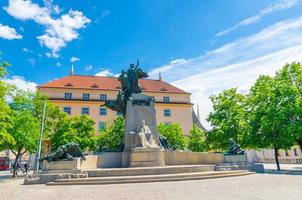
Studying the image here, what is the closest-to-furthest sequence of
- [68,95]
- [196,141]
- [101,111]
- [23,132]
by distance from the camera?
[23,132]
[196,141]
[68,95]
[101,111]

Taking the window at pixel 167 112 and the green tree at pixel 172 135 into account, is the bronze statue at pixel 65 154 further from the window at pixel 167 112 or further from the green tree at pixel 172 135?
the window at pixel 167 112

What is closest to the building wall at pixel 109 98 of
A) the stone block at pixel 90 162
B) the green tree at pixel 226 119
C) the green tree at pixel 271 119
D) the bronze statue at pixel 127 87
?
the green tree at pixel 226 119

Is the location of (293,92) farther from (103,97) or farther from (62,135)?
(103,97)

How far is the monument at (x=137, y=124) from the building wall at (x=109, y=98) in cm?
3217

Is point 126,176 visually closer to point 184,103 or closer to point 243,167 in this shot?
point 243,167

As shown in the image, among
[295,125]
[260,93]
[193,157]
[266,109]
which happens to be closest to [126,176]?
[193,157]

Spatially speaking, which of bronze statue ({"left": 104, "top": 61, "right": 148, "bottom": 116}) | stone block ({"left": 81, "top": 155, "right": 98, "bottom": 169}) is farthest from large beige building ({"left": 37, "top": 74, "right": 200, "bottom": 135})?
stone block ({"left": 81, "top": 155, "right": 98, "bottom": 169})

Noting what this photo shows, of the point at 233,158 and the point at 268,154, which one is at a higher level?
the point at 233,158

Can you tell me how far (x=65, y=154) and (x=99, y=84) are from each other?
4529 cm

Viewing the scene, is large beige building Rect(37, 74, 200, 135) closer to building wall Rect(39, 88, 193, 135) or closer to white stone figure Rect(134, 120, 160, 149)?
building wall Rect(39, 88, 193, 135)

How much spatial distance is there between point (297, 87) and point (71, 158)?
23294 mm

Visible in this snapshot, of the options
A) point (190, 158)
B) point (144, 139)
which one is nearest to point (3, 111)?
point (144, 139)

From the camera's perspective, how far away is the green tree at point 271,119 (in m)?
24.0

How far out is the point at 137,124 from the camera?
57.9ft
